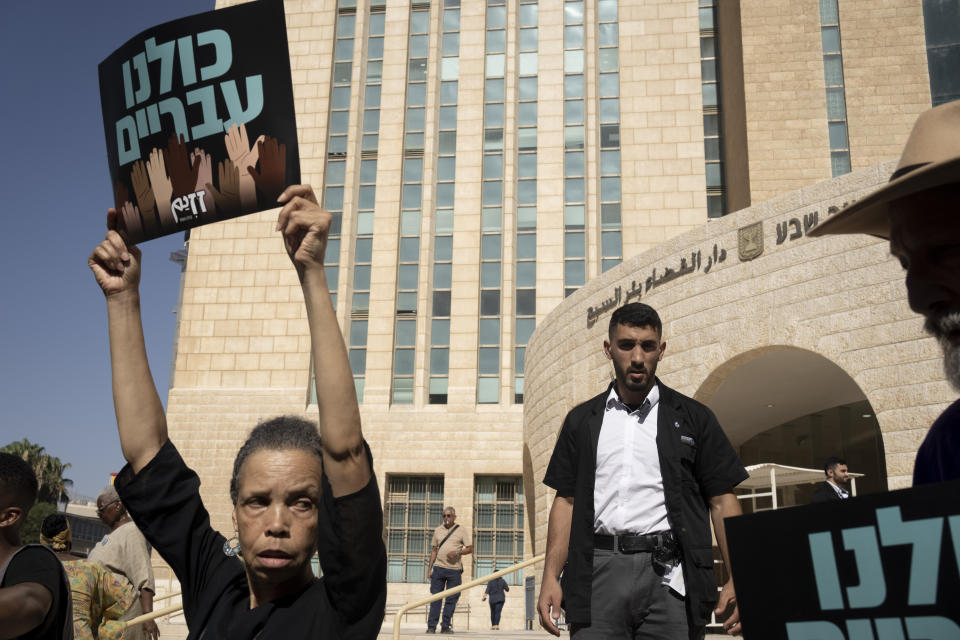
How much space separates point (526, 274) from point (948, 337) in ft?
94.4

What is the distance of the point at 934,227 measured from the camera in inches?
61.1

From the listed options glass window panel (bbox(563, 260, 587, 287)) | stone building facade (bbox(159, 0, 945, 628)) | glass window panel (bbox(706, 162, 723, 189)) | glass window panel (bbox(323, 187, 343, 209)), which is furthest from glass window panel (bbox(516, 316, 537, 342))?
glass window panel (bbox(323, 187, 343, 209))

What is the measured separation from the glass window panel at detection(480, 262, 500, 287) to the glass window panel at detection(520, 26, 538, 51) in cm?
881

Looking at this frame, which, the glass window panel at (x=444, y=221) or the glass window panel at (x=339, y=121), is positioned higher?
the glass window panel at (x=339, y=121)

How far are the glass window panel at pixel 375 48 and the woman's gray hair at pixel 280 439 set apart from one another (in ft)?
109

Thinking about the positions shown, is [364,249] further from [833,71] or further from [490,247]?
[833,71]

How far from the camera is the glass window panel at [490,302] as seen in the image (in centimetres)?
3000

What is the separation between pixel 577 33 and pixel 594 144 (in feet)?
16.2

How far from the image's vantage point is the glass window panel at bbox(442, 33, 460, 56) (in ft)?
108

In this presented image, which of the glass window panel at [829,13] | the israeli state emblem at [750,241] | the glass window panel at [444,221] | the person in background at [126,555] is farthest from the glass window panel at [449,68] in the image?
the person in background at [126,555]

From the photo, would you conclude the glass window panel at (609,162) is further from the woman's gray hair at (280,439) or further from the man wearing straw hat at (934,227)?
the man wearing straw hat at (934,227)

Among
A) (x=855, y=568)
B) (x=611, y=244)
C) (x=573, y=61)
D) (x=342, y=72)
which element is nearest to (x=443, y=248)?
(x=611, y=244)

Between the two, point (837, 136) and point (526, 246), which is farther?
point (526, 246)

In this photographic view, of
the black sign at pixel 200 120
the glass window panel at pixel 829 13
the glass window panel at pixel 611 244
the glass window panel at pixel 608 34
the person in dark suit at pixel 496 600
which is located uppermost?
the glass window panel at pixel 608 34
